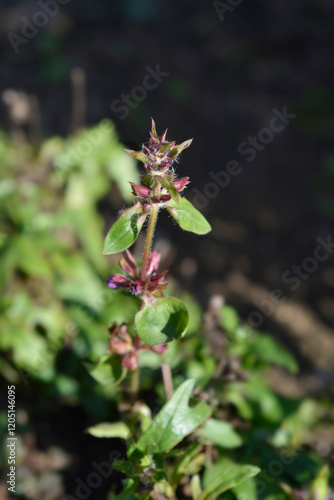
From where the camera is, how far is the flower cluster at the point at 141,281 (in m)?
1.32

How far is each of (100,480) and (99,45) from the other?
4.58 metres

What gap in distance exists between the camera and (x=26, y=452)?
2.38 metres

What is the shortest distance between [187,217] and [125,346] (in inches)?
16.9

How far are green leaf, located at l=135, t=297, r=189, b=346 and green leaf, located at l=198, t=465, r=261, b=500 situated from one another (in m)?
0.44

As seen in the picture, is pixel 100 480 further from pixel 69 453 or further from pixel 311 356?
pixel 311 356

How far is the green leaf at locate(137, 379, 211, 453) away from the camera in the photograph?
1.33 m

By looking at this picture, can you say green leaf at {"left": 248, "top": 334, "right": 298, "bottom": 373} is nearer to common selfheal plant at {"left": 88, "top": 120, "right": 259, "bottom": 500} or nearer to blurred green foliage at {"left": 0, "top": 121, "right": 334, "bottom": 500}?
blurred green foliage at {"left": 0, "top": 121, "right": 334, "bottom": 500}

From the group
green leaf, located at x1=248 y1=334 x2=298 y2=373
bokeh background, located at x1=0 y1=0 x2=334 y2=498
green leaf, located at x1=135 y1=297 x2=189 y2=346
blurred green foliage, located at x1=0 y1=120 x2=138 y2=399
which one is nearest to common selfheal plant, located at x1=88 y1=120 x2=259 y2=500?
green leaf, located at x1=135 y1=297 x2=189 y2=346

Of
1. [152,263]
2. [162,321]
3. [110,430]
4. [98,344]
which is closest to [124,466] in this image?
[110,430]

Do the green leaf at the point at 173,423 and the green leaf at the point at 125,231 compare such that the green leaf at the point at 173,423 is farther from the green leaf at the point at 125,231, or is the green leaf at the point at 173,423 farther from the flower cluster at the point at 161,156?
the flower cluster at the point at 161,156

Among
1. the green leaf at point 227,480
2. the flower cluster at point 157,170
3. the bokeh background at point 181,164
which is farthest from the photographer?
the bokeh background at point 181,164

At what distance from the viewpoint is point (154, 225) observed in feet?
3.92

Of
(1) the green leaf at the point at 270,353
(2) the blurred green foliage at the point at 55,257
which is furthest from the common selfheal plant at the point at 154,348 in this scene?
(1) the green leaf at the point at 270,353

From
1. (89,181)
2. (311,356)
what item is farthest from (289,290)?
(89,181)
